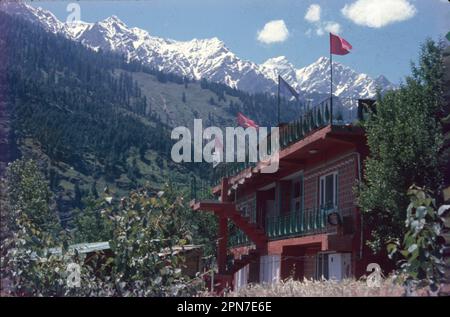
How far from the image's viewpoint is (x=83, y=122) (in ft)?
415

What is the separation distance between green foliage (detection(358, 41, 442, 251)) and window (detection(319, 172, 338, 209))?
2713 mm

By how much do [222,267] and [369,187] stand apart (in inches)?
327

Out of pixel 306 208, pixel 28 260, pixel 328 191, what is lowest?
pixel 28 260

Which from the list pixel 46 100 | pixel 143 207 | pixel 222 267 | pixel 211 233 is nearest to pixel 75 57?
pixel 46 100

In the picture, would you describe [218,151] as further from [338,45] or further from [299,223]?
[338,45]

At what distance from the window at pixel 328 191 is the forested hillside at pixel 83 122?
35.9 meters

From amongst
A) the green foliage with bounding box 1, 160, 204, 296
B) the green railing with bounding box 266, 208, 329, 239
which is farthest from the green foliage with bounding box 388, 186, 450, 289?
the green railing with bounding box 266, 208, 329, 239

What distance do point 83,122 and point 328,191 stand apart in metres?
109

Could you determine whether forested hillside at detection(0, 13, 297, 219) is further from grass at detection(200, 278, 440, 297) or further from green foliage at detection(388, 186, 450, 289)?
green foliage at detection(388, 186, 450, 289)

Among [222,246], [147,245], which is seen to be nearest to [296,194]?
[222,246]

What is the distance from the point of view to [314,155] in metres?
22.2

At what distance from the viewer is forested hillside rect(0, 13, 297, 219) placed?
3484 inches

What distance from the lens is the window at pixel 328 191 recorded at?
20.5m

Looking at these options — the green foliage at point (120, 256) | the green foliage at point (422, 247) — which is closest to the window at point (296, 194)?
the green foliage at point (120, 256)
